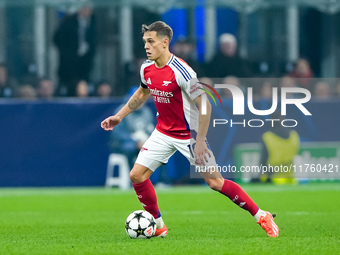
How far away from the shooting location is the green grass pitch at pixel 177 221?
7.38m

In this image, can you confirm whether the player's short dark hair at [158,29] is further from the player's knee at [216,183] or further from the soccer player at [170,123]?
the player's knee at [216,183]

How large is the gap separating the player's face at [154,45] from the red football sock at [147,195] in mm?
1246

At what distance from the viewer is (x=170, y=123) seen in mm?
8445

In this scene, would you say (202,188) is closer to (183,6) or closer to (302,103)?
(302,103)

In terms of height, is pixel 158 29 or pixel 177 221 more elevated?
pixel 158 29

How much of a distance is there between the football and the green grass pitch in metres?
0.12

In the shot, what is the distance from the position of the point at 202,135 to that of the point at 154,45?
1010mm

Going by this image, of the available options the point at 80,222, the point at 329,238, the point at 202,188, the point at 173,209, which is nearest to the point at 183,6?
the point at 202,188

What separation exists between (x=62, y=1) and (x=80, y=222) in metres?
6.66

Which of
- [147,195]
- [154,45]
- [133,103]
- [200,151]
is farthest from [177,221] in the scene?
[154,45]

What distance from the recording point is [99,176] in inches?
589

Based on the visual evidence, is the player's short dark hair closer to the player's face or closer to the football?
the player's face


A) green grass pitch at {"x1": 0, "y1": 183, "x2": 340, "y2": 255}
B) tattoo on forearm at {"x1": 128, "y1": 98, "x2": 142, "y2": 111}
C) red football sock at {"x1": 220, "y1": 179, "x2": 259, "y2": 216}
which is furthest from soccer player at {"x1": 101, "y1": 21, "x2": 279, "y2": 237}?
green grass pitch at {"x1": 0, "y1": 183, "x2": 340, "y2": 255}

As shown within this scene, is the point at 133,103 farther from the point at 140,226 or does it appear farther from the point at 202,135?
the point at 140,226
